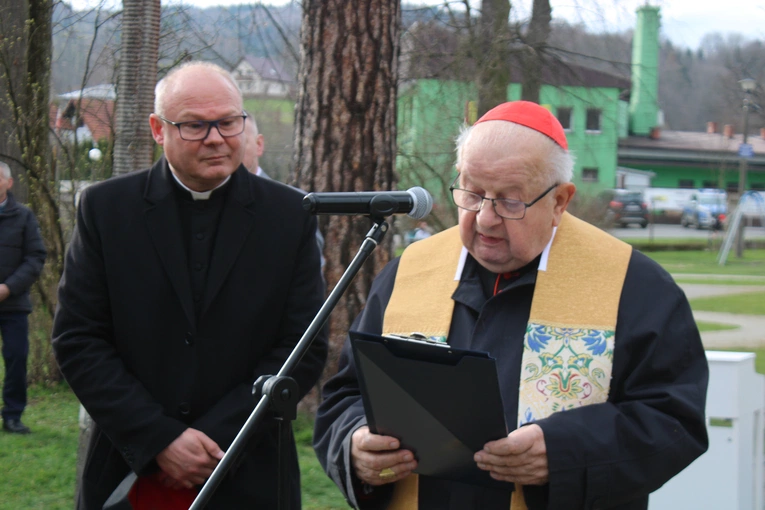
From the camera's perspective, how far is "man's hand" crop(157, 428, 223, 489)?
115 inches

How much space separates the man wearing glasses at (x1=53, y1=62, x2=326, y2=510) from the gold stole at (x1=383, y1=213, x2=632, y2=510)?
531mm

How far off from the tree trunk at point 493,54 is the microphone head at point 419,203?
1132 cm

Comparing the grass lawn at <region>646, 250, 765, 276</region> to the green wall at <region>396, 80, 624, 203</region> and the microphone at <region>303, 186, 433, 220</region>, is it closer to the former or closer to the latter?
the green wall at <region>396, 80, 624, 203</region>

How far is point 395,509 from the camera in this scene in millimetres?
2637

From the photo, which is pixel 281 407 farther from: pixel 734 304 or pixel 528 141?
pixel 734 304

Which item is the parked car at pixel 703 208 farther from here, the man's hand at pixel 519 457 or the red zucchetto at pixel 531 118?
the man's hand at pixel 519 457

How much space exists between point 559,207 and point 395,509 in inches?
39.2

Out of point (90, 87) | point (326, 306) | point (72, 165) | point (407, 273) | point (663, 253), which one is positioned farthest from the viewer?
point (663, 253)

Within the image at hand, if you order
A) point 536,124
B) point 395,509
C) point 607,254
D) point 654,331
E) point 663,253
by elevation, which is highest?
point 536,124

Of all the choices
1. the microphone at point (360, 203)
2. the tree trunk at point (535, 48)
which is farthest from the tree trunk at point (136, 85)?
the tree trunk at point (535, 48)

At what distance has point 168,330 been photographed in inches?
120

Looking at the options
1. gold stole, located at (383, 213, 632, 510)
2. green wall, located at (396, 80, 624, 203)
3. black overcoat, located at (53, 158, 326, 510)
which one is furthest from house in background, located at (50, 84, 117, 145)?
gold stole, located at (383, 213, 632, 510)

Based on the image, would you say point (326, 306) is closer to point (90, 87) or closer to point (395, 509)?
point (395, 509)

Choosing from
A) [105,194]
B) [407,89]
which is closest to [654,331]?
[105,194]
